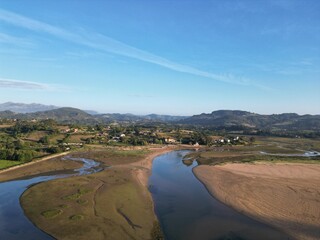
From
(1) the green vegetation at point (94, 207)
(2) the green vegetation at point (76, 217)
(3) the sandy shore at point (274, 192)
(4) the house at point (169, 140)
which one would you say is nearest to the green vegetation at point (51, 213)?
(1) the green vegetation at point (94, 207)

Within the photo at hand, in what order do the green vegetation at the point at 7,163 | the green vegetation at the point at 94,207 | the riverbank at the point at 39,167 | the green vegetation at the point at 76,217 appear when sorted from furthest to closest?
the green vegetation at the point at 7,163 < the riverbank at the point at 39,167 < the green vegetation at the point at 76,217 < the green vegetation at the point at 94,207

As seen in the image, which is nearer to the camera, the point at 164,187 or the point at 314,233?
the point at 314,233

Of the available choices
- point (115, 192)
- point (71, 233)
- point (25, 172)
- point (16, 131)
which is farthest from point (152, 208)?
point (16, 131)

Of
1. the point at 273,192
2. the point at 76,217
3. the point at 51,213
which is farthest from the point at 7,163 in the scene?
the point at 273,192

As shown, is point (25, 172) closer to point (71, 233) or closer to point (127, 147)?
point (71, 233)

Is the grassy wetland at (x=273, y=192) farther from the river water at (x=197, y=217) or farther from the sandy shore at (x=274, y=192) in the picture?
the river water at (x=197, y=217)

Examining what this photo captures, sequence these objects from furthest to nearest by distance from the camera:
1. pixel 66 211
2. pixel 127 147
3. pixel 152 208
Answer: pixel 127 147 → pixel 152 208 → pixel 66 211

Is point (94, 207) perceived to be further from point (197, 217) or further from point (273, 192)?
point (273, 192)
